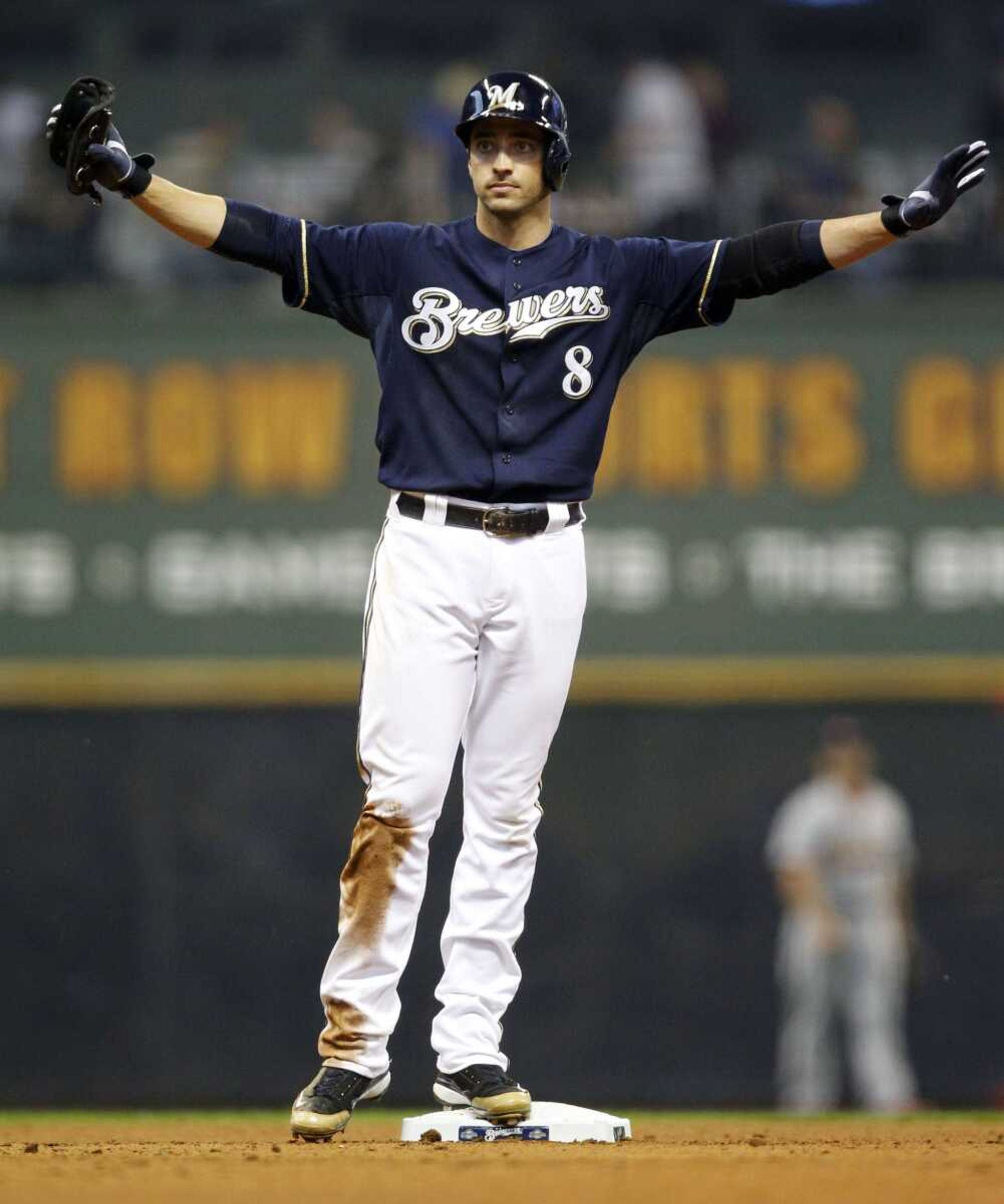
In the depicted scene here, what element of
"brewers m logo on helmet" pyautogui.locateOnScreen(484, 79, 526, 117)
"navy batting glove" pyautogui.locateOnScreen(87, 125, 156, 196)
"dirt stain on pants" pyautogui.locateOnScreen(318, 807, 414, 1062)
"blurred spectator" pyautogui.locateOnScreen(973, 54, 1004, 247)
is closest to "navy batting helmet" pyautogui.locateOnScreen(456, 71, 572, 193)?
"brewers m logo on helmet" pyautogui.locateOnScreen(484, 79, 526, 117)

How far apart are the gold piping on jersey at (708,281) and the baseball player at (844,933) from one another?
22.7 ft

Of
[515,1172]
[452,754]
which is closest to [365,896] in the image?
[452,754]

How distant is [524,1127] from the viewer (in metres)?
5.21

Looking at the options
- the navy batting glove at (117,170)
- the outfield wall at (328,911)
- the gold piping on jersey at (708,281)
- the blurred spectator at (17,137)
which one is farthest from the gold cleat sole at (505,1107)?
the blurred spectator at (17,137)

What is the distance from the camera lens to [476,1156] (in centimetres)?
479

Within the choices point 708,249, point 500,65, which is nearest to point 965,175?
point 708,249

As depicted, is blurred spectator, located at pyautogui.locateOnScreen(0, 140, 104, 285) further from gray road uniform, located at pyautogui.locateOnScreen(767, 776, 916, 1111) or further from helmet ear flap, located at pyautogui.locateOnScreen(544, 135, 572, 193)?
helmet ear flap, located at pyautogui.locateOnScreen(544, 135, 572, 193)

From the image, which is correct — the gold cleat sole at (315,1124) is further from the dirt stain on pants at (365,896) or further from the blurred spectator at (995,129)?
the blurred spectator at (995,129)

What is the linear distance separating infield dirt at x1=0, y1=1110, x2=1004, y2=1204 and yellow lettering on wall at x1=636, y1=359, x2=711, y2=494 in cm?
677

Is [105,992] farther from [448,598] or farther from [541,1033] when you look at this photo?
[448,598]

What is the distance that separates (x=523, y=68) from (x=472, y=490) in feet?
31.6

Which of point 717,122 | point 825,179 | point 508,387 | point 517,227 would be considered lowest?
point 508,387

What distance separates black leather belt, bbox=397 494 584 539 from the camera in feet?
17.1

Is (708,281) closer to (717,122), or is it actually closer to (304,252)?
(304,252)
